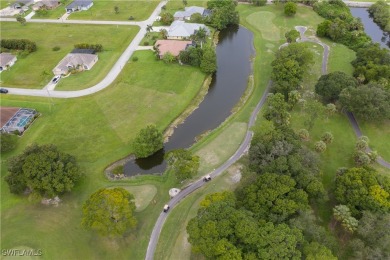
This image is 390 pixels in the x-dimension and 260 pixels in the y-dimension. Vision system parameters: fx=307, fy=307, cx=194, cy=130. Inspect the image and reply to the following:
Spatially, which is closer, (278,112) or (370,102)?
(370,102)

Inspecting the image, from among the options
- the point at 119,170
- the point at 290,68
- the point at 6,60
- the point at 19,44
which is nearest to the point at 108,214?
the point at 119,170

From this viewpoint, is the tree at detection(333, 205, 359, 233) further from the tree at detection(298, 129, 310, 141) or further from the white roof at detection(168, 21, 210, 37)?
the white roof at detection(168, 21, 210, 37)

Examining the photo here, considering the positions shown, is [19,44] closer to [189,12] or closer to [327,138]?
[189,12]

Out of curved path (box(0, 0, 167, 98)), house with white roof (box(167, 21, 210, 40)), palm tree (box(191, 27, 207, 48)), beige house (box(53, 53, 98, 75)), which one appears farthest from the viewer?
house with white roof (box(167, 21, 210, 40))

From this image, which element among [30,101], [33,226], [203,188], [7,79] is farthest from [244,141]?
[7,79]

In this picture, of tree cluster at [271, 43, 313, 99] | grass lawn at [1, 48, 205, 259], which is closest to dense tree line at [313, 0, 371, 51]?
tree cluster at [271, 43, 313, 99]

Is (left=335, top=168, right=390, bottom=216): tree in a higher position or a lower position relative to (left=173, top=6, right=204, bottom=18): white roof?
higher
